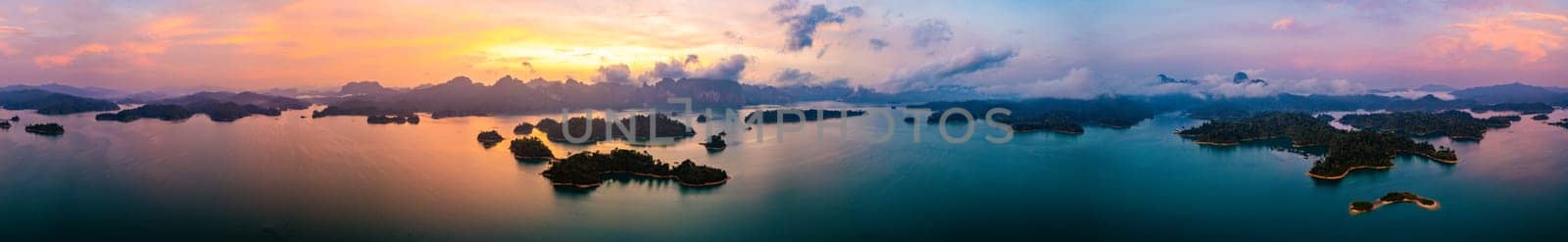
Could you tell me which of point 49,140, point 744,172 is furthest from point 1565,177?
point 49,140

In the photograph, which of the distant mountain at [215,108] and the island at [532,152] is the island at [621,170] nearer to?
the island at [532,152]

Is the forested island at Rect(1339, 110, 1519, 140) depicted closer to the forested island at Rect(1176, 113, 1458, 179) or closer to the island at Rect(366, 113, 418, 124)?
the forested island at Rect(1176, 113, 1458, 179)

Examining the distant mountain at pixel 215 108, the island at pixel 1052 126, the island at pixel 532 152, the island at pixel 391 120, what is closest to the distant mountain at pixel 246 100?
the distant mountain at pixel 215 108

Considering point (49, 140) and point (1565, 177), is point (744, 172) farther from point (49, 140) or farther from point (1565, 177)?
point (49, 140)

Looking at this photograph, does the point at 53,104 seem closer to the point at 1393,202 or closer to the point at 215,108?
the point at 215,108

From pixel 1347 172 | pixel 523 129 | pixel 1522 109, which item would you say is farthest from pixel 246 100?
pixel 1522 109

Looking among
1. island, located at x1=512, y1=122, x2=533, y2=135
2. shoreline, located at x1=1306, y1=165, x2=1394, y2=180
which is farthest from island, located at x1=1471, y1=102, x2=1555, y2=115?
island, located at x1=512, y1=122, x2=533, y2=135
